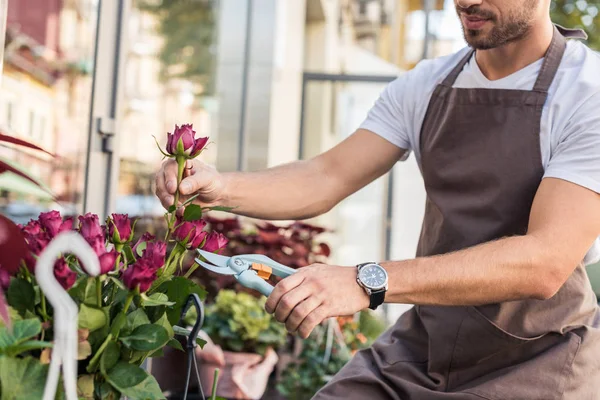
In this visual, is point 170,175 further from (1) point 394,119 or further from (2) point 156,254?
(1) point 394,119

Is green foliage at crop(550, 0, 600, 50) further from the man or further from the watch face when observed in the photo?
the watch face

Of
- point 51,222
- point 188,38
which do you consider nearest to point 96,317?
point 51,222

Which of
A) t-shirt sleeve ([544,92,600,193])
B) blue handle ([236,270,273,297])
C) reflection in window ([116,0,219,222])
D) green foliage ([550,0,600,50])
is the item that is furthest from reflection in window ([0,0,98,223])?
green foliage ([550,0,600,50])

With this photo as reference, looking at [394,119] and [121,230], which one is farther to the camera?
[394,119]

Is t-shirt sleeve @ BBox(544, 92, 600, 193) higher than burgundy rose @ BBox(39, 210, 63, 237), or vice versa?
t-shirt sleeve @ BBox(544, 92, 600, 193)

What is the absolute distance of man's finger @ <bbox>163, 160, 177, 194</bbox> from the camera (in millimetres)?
1474

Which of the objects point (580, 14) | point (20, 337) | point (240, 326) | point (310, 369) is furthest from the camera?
point (580, 14)

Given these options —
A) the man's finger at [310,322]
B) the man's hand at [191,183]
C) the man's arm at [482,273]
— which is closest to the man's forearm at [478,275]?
the man's arm at [482,273]

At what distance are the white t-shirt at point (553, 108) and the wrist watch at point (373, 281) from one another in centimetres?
45

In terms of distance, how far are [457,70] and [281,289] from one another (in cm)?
91

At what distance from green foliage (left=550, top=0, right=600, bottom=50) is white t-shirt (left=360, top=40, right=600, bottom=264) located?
10.0 metres

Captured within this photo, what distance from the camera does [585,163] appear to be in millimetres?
1600

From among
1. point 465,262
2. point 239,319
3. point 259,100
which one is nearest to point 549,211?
point 465,262

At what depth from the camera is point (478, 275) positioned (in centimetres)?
142
